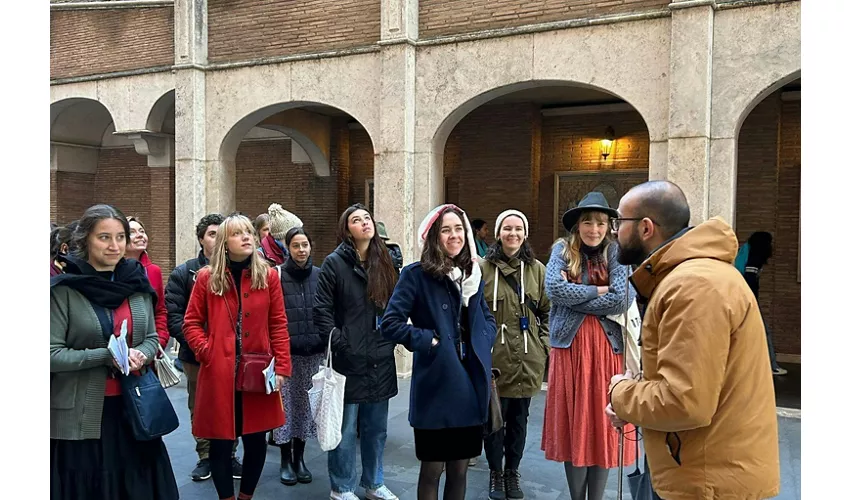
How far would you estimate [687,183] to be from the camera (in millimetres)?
7281

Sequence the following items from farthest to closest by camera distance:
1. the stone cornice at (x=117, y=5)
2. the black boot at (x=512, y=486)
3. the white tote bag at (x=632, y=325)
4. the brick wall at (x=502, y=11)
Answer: the stone cornice at (x=117, y=5), the brick wall at (x=502, y=11), the black boot at (x=512, y=486), the white tote bag at (x=632, y=325)

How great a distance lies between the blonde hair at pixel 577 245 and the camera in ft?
13.6

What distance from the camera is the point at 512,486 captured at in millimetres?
4703

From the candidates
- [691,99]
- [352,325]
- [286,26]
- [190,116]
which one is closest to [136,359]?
[352,325]

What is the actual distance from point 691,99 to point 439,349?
5.13 meters

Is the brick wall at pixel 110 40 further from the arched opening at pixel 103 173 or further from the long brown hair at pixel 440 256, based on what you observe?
the long brown hair at pixel 440 256

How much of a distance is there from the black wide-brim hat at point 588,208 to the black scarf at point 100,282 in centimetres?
255

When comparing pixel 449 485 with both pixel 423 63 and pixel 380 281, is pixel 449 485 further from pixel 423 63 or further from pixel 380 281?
pixel 423 63

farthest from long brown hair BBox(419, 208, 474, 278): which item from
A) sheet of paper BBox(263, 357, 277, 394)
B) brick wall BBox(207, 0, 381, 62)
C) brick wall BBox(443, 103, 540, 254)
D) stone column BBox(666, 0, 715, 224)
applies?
brick wall BBox(443, 103, 540, 254)

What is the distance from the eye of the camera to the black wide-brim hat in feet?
13.4

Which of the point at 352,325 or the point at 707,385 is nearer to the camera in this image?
the point at 707,385

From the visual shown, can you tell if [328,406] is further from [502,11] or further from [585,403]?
[502,11]

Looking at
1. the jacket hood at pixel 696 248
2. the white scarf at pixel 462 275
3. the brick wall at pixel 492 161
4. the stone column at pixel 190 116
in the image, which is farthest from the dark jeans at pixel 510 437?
the brick wall at pixel 492 161

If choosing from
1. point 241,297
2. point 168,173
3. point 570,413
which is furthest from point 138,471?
point 168,173
